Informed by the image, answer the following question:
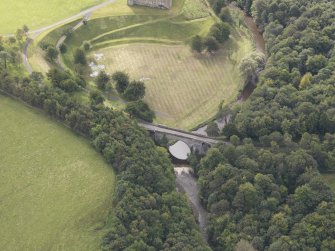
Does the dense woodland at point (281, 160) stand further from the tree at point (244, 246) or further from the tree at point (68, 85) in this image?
the tree at point (68, 85)

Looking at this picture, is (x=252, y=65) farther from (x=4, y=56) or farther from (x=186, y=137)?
(x=4, y=56)

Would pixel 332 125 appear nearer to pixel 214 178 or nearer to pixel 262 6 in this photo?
pixel 214 178

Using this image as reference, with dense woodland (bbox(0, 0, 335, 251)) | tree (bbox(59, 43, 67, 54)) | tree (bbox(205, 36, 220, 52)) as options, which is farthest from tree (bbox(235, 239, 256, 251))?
tree (bbox(59, 43, 67, 54))

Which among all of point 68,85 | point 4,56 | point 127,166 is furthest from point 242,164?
point 4,56

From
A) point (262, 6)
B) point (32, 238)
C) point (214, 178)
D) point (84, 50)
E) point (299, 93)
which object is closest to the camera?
point (32, 238)

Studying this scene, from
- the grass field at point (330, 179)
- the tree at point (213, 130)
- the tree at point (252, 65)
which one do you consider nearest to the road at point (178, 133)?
the tree at point (213, 130)

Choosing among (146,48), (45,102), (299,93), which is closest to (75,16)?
(146,48)
